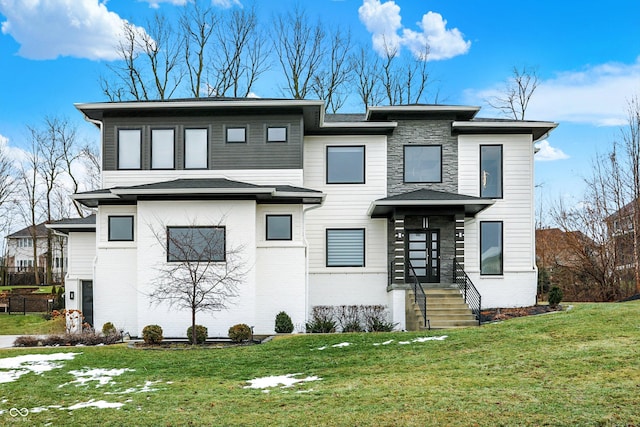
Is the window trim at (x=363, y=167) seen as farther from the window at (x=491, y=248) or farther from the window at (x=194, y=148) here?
the window at (x=491, y=248)

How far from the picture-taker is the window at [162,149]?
20.0m

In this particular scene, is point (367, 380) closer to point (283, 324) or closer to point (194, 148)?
point (283, 324)

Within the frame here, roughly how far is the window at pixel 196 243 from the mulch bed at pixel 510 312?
7912mm

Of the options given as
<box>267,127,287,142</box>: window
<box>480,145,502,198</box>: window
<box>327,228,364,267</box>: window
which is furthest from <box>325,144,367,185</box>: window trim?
<box>480,145,502,198</box>: window

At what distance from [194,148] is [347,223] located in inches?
219

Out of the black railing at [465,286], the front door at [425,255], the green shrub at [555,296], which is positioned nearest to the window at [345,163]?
the front door at [425,255]

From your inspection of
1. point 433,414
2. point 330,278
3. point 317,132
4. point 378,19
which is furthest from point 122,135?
point 378,19

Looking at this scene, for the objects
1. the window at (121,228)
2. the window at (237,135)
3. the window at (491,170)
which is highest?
the window at (237,135)

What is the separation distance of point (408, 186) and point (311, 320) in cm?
553

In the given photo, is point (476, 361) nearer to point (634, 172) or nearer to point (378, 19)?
point (634, 172)

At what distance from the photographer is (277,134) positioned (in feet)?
64.8

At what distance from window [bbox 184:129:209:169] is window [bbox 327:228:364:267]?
4.83 m

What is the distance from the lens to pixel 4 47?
27.9m

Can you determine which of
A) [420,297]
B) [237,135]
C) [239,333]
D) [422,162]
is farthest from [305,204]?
[422,162]
